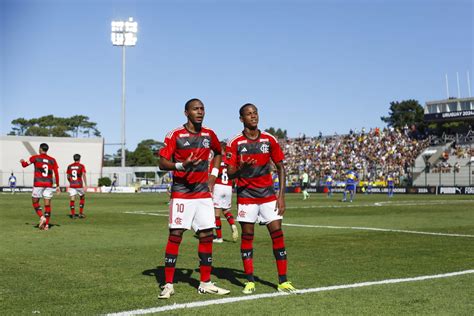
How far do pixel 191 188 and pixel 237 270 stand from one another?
2448 millimetres

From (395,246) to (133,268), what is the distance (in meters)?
6.05

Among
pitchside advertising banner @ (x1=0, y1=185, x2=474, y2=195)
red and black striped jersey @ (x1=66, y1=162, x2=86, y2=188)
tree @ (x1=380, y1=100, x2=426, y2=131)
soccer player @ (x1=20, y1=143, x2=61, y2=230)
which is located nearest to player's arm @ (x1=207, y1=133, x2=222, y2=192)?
soccer player @ (x1=20, y1=143, x2=61, y2=230)

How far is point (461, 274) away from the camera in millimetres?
9125

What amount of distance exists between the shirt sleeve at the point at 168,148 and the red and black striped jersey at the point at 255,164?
865 mm

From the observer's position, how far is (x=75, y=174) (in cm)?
2289

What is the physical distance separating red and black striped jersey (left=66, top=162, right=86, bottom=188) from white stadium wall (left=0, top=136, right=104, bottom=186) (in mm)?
53032

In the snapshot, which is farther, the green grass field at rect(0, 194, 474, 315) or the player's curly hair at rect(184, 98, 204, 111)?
the player's curly hair at rect(184, 98, 204, 111)

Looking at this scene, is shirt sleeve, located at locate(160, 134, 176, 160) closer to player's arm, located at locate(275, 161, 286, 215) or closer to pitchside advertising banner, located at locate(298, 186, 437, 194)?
player's arm, located at locate(275, 161, 286, 215)

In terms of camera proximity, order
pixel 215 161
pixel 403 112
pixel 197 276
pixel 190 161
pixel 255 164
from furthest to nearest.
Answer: pixel 403 112 < pixel 197 276 < pixel 215 161 < pixel 255 164 < pixel 190 161

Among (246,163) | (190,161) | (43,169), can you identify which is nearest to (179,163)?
(190,161)

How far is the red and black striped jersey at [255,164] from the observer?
27.5 ft

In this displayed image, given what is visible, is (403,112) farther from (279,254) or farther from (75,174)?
(279,254)

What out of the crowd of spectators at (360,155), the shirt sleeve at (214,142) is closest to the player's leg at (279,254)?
the shirt sleeve at (214,142)

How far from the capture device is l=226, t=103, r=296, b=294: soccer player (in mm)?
8312
